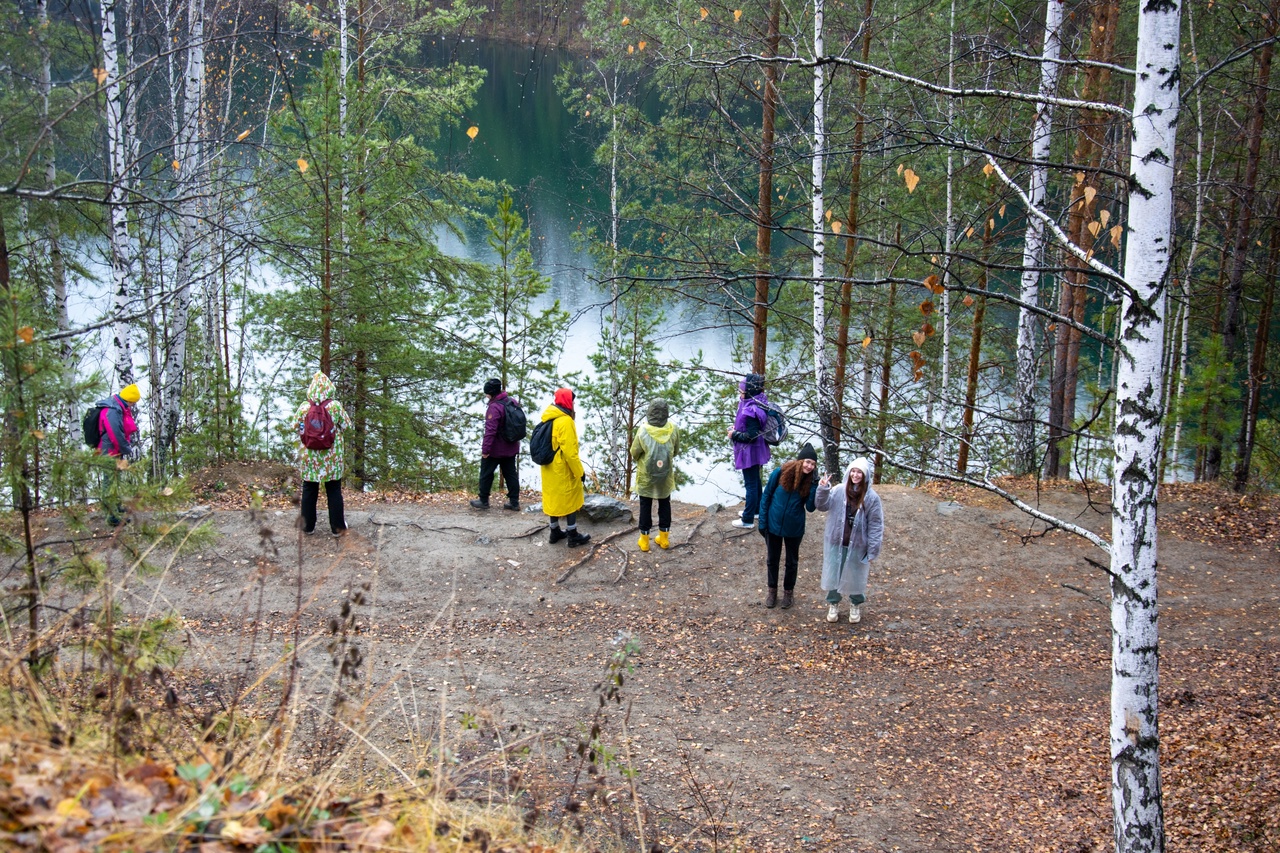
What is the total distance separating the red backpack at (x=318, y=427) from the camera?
8234 millimetres

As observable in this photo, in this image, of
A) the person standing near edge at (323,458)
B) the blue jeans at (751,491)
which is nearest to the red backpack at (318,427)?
the person standing near edge at (323,458)

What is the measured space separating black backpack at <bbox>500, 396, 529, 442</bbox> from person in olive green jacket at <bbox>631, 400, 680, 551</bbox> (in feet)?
4.91

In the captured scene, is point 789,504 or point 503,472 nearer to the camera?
point 789,504

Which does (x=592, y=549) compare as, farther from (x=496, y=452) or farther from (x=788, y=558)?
(x=788, y=558)

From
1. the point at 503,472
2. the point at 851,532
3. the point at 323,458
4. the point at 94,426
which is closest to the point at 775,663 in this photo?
the point at 851,532

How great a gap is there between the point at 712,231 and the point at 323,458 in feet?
22.3

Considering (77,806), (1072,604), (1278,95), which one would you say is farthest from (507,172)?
(77,806)

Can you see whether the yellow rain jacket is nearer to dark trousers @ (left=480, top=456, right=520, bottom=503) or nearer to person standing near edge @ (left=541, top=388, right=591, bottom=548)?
person standing near edge @ (left=541, top=388, right=591, bottom=548)

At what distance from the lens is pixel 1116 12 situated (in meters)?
11.1

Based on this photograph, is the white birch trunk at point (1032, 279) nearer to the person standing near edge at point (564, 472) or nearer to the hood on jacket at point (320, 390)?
the person standing near edge at point (564, 472)

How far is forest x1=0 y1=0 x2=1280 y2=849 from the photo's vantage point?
13.2 ft

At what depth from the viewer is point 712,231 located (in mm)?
13000

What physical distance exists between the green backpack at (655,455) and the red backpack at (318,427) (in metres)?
2.91

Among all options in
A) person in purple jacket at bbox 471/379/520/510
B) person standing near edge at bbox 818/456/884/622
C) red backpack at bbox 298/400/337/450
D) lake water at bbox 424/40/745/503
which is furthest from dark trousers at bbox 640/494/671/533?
lake water at bbox 424/40/745/503
